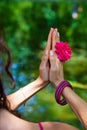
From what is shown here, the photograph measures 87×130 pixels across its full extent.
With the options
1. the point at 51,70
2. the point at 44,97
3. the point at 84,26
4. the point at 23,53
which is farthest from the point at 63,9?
the point at 51,70

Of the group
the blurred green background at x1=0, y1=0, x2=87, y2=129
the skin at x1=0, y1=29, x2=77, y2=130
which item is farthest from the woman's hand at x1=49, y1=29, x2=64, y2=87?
the blurred green background at x1=0, y1=0, x2=87, y2=129

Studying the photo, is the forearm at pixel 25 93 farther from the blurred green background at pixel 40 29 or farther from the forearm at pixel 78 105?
the blurred green background at pixel 40 29

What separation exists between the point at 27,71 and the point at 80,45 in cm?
50

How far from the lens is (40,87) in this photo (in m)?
1.88

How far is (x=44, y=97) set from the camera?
3.73 metres

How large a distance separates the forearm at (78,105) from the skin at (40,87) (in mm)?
25

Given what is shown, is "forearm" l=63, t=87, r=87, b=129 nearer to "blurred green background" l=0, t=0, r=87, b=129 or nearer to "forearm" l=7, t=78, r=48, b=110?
"forearm" l=7, t=78, r=48, b=110

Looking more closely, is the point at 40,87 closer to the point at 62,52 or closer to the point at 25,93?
the point at 25,93

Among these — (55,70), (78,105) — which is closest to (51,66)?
(55,70)

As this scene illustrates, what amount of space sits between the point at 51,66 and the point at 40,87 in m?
0.14

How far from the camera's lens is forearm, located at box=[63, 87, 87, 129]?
61.9 inches

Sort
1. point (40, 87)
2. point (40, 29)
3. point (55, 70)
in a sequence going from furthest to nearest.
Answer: point (40, 29) → point (40, 87) → point (55, 70)

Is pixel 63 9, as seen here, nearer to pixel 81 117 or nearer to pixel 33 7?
pixel 33 7

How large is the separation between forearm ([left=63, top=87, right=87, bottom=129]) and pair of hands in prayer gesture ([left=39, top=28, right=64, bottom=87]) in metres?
0.10
